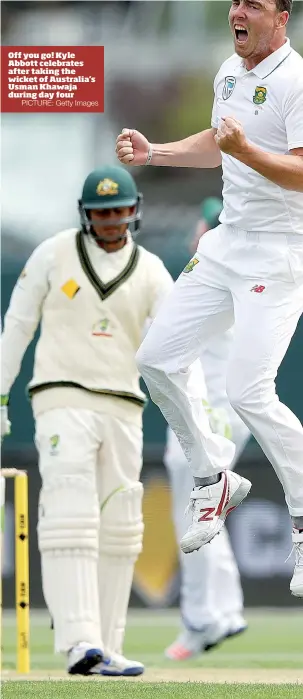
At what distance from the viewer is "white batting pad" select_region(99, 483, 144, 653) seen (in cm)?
657

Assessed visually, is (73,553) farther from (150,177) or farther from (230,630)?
(150,177)

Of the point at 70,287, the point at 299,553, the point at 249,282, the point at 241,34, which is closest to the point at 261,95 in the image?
the point at 241,34

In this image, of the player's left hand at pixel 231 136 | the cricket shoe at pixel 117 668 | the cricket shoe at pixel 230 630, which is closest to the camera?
the player's left hand at pixel 231 136

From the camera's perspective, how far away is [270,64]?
193 inches

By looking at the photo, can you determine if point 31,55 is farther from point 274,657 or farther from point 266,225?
point 274,657

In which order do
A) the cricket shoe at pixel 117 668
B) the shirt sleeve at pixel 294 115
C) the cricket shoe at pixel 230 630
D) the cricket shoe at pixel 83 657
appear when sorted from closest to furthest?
the shirt sleeve at pixel 294 115
the cricket shoe at pixel 83 657
the cricket shoe at pixel 117 668
the cricket shoe at pixel 230 630

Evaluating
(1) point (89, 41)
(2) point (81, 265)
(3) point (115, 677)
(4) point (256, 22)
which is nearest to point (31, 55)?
(2) point (81, 265)

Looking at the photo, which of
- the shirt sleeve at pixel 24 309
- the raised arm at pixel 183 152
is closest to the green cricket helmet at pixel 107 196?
the shirt sleeve at pixel 24 309

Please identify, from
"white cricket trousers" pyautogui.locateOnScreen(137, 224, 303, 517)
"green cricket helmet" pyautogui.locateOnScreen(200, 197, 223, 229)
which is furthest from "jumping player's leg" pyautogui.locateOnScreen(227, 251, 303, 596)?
"green cricket helmet" pyautogui.locateOnScreen(200, 197, 223, 229)

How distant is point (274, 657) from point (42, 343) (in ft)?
6.65

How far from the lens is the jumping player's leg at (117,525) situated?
6.53 meters

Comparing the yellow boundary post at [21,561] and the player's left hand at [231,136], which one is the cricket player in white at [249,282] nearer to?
the player's left hand at [231,136]

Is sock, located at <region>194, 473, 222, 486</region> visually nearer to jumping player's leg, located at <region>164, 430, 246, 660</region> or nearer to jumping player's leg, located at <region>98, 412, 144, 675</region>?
jumping player's leg, located at <region>98, 412, 144, 675</region>

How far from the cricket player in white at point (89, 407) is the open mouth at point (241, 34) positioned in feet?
6.06
